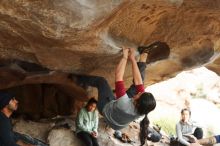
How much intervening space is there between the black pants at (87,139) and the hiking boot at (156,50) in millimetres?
1774

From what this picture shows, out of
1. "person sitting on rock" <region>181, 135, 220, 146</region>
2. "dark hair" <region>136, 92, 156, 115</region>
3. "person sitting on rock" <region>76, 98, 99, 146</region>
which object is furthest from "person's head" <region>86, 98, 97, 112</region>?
"dark hair" <region>136, 92, 156, 115</region>

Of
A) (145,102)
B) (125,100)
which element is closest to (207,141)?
(125,100)

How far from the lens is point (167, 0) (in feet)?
18.9

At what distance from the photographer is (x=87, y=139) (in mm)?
7766

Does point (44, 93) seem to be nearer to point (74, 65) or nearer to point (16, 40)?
point (74, 65)

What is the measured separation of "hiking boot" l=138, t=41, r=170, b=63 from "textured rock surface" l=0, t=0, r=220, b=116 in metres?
0.11

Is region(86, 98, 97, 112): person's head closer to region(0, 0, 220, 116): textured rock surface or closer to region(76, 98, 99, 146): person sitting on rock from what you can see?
region(76, 98, 99, 146): person sitting on rock

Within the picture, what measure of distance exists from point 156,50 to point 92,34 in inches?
80.5

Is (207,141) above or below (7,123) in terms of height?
below

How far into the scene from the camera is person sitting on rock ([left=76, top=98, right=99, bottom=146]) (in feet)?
25.7

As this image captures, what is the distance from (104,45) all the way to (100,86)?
77cm

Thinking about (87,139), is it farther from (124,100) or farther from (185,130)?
(124,100)

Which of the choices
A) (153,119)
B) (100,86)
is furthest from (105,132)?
(153,119)

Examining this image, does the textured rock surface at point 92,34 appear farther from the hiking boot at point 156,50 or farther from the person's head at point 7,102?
the person's head at point 7,102
